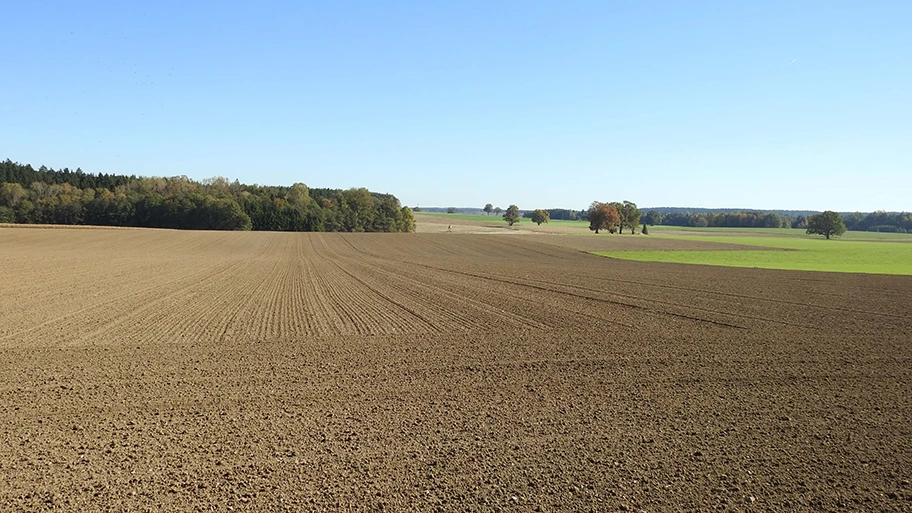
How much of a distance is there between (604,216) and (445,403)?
105867 millimetres

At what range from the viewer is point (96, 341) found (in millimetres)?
14188

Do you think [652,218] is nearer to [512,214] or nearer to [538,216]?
[538,216]

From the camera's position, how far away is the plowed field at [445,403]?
271 inches

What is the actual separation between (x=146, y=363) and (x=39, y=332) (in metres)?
4.90

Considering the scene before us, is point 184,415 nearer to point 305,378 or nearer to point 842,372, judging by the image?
point 305,378

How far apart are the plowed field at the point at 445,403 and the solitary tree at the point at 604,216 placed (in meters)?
89.9

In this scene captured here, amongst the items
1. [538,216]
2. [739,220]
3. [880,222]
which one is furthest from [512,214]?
[880,222]

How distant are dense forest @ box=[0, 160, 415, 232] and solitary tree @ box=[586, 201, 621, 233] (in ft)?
109

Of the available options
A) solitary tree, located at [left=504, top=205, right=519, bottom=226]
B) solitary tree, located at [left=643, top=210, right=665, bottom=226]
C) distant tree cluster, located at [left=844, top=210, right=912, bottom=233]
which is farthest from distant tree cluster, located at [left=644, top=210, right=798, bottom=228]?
solitary tree, located at [left=504, top=205, right=519, bottom=226]

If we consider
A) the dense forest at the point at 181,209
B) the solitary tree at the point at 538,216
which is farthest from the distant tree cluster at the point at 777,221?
the dense forest at the point at 181,209

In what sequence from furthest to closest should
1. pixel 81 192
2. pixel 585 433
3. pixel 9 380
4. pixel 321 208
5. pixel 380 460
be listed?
1. pixel 321 208
2. pixel 81 192
3. pixel 9 380
4. pixel 585 433
5. pixel 380 460

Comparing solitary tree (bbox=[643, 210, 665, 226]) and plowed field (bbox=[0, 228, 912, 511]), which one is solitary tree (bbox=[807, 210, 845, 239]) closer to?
solitary tree (bbox=[643, 210, 665, 226])

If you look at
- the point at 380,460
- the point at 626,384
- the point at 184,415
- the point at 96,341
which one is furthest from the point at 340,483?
the point at 96,341

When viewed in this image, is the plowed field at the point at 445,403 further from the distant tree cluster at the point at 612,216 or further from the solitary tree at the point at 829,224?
the solitary tree at the point at 829,224
